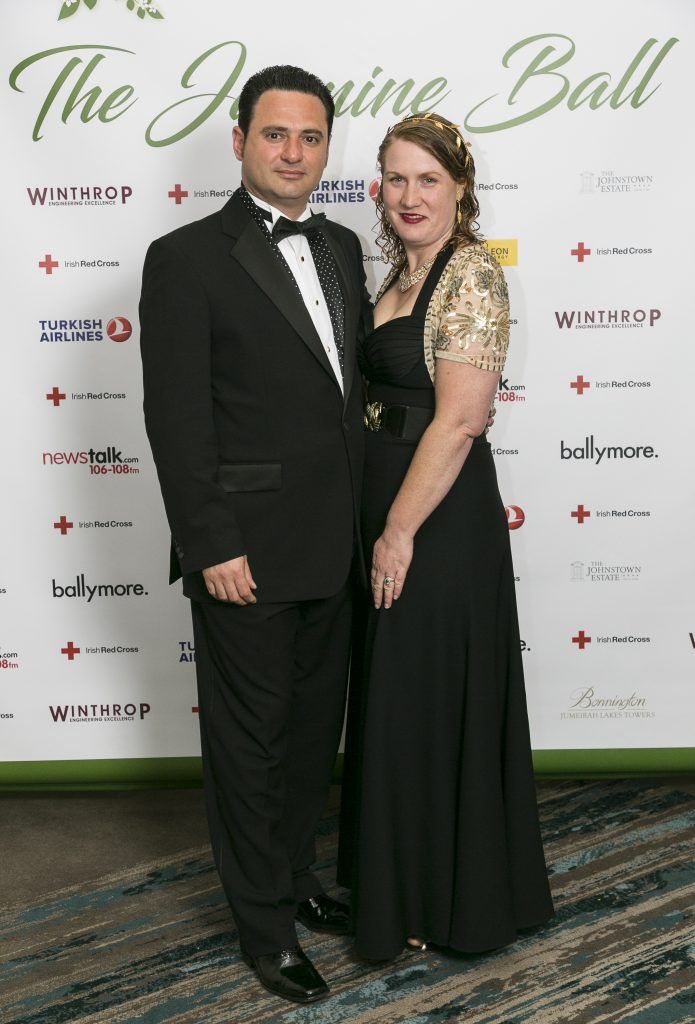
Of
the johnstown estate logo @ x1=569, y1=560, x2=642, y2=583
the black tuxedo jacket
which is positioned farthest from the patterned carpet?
the black tuxedo jacket

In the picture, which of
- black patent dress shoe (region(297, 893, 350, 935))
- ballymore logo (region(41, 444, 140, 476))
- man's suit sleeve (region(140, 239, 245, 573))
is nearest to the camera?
man's suit sleeve (region(140, 239, 245, 573))

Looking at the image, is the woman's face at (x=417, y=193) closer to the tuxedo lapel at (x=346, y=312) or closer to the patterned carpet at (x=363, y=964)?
the tuxedo lapel at (x=346, y=312)

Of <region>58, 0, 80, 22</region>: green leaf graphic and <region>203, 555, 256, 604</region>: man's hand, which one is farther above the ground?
<region>58, 0, 80, 22</region>: green leaf graphic

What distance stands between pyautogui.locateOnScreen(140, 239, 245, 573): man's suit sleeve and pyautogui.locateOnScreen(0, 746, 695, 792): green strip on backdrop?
136 cm

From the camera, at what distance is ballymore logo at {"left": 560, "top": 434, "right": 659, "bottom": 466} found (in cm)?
293

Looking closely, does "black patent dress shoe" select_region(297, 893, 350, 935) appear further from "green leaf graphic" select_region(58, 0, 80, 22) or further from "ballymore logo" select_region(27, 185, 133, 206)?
"green leaf graphic" select_region(58, 0, 80, 22)

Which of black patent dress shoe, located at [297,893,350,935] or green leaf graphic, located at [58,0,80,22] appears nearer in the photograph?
black patent dress shoe, located at [297,893,350,935]

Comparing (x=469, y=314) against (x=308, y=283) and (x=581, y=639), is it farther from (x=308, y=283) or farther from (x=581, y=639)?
(x=581, y=639)

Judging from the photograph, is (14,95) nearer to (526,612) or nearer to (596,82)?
(596,82)

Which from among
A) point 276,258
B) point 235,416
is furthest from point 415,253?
point 235,416

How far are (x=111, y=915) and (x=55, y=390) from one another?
1.39 meters

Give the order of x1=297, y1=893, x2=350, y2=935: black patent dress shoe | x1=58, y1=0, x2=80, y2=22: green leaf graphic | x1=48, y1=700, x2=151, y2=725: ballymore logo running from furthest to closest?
x1=48, y1=700, x2=151, y2=725: ballymore logo < x1=58, y1=0, x2=80, y2=22: green leaf graphic < x1=297, y1=893, x2=350, y2=935: black patent dress shoe

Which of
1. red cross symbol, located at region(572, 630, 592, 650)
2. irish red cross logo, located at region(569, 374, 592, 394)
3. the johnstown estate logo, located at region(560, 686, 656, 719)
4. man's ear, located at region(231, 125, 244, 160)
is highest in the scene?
man's ear, located at region(231, 125, 244, 160)

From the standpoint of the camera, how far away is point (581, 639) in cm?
303
